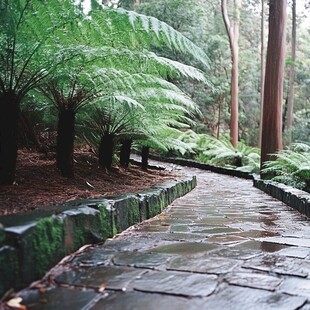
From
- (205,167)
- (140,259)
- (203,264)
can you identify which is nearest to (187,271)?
(203,264)

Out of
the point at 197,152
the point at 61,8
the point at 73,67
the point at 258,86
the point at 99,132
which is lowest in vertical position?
the point at 197,152

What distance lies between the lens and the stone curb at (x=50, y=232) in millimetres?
1489

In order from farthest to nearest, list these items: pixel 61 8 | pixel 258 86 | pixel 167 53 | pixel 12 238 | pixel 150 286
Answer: pixel 258 86 < pixel 167 53 < pixel 61 8 < pixel 150 286 < pixel 12 238

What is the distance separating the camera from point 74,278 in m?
1.70

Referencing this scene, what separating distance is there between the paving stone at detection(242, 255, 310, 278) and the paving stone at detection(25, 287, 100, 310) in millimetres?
813

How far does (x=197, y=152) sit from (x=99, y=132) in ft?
34.4

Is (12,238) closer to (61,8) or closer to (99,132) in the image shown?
(61,8)

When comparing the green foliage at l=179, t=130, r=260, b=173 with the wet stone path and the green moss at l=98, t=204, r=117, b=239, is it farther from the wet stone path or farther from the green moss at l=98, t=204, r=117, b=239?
the green moss at l=98, t=204, r=117, b=239

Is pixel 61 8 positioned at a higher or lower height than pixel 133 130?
higher

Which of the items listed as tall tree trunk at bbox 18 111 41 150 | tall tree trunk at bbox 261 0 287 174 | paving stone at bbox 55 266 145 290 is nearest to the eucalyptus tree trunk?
tall tree trunk at bbox 261 0 287 174

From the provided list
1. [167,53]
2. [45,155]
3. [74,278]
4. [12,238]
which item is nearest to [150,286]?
[74,278]

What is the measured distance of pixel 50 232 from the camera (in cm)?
178

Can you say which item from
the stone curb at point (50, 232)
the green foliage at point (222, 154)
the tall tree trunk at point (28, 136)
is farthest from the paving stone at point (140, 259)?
the green foliage at point (222, 154)

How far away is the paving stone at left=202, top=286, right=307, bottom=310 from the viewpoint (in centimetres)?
142
